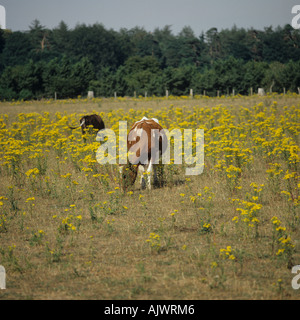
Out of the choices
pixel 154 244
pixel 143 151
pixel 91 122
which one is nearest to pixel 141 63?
pixel 91 122

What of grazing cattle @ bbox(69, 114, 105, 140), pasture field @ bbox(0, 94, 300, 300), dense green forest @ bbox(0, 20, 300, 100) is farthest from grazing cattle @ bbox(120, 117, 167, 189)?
dense green forest @ bbox(0, 20, 300, 100)

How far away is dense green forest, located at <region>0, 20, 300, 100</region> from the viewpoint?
45531 mm

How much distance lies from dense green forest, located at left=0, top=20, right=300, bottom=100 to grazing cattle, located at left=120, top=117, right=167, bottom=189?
3520cm

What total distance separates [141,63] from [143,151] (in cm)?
5559

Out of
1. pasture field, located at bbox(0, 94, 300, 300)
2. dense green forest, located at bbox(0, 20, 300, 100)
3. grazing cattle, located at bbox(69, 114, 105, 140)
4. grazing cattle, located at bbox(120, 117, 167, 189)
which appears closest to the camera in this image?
pasture field, located at bbox(0, 94, 300, 300)

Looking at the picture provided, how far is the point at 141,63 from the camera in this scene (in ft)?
210

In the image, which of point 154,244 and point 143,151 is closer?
point 154,244

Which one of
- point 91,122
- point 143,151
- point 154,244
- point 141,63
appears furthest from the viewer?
point 141,63

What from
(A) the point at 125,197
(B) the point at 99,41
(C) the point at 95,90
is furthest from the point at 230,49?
(A) the point at 125,197

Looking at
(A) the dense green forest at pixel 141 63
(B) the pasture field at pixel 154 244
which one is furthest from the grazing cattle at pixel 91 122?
(A) the dense green forest at pixel 141 63

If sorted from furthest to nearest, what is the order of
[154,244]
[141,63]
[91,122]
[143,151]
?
[141,63]
[91,122]
[143,151]
[154,244]

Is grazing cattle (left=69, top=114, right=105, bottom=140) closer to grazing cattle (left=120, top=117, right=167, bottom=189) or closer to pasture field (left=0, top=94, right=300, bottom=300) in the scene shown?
pasture field (left=0, top=94, right=300, bottom=300)

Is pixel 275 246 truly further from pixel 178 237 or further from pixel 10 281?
pixel 10 281

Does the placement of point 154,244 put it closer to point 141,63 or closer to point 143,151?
point 143,151
